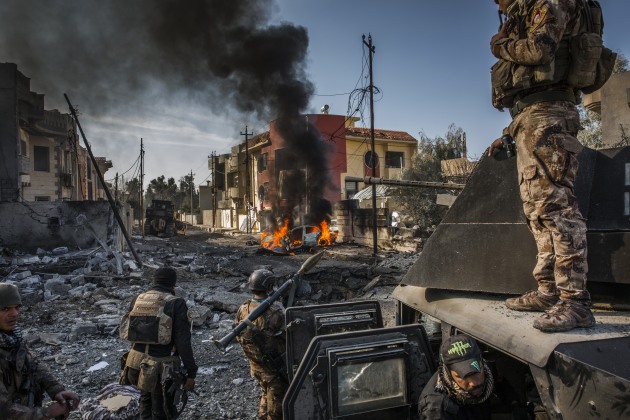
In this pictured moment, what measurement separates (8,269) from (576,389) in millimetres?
13887

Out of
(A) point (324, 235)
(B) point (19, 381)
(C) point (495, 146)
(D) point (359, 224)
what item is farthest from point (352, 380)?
(A) point (324, 235)

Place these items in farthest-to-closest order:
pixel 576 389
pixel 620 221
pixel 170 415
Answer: pixel 170 415, pixel 620 221, pixel 576 389

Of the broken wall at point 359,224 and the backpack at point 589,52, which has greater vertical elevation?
the backpack at point 589,52

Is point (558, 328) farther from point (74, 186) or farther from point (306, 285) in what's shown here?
point (74, 186)

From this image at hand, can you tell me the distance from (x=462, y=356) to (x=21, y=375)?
2.86 meters

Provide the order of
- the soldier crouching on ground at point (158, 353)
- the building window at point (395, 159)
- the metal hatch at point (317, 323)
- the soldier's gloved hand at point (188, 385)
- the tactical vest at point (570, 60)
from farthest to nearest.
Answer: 1. the building window at point (395, 159)
2. the soldier's gloved hand at point (188, 385)
3. the soldier crouching on ground at point (158, 353)
4. the metal hatch at point (317, 323)
5. the tactical vest at point (570, 60)

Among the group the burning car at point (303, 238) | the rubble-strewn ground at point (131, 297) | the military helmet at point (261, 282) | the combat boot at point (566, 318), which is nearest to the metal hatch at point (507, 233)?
the combat boot at point (566, 318)

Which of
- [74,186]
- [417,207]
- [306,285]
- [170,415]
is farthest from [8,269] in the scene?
[74,186]

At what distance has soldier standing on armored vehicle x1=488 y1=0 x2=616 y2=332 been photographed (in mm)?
2133

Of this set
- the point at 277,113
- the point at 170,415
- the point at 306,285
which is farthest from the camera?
the point at 277,113

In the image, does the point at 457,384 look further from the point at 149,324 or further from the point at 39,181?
the point at 39,181

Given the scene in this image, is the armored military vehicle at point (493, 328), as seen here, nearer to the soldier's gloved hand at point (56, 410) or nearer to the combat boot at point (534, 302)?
the combat boot at point (534, 302)

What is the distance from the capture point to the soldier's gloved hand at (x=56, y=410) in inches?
113

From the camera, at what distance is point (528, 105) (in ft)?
8.05
